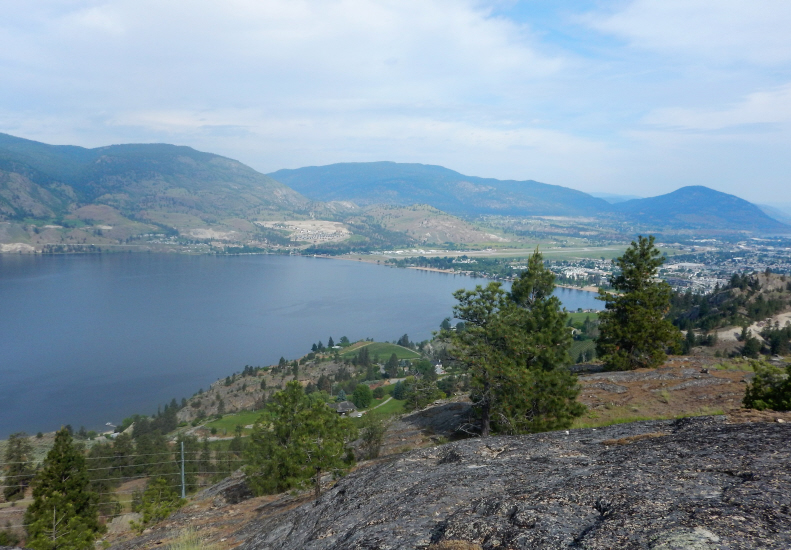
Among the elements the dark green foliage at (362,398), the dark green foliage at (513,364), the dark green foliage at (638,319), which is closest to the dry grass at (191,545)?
the dark green foliage at (513,364)

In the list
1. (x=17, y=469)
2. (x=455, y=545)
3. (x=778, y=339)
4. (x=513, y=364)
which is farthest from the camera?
(x=778, y=339)

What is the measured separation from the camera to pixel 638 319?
666 inches

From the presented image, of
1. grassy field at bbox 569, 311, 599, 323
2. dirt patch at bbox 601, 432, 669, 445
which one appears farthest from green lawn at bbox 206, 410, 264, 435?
Answer: grassy field at bbox 569, 311, 599, 323

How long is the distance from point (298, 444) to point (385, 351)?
70237mm

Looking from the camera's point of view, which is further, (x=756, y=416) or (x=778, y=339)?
(x=778, y=339)

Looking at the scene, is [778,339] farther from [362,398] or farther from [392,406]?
[362,398]

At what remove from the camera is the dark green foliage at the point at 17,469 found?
2883 cm

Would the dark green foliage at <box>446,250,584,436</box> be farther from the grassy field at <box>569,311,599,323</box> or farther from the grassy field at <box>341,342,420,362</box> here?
the grassy field at <box>569,311,599,323</box>

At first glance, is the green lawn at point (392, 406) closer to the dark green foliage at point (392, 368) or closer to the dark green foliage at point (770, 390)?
the dark green foliage at point (392, 368)

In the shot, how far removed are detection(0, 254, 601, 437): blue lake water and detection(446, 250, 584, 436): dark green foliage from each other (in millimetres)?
55554

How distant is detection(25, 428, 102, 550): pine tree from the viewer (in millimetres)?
15453

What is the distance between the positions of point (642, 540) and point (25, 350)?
94.5 metres

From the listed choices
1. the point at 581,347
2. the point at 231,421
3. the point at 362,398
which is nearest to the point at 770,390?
the point at 362,398

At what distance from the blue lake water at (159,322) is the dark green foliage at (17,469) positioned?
783 inches
